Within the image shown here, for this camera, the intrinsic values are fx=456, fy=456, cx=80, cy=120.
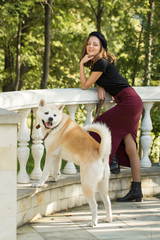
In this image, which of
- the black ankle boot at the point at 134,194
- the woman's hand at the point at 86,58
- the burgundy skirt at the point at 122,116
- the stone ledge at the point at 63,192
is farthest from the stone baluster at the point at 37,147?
the black ankle boot at the point at 134,194

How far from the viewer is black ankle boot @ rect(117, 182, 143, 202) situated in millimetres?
5344

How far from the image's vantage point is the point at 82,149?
4.46m

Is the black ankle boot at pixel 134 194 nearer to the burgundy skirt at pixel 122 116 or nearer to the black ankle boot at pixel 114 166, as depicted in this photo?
the black ankle boot at pixel 114 166

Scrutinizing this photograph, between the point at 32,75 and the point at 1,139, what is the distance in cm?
1382

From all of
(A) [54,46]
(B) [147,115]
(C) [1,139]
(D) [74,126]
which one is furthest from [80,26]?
(C) [1,139]

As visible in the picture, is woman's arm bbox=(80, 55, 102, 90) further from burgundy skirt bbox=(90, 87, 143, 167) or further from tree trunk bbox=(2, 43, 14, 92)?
tree trunk bbox=(2, 43, 14, 92)

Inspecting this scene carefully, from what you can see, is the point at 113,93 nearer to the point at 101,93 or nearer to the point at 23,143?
the point at 101,93

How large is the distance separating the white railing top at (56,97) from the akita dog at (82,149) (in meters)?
0.26

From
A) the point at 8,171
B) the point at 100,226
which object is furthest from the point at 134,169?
the point at 8,171

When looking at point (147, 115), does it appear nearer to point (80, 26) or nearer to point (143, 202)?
point (143, 202)

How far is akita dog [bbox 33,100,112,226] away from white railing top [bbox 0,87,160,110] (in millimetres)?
263

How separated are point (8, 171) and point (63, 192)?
6.34ft

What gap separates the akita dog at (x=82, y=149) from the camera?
14.2 feet

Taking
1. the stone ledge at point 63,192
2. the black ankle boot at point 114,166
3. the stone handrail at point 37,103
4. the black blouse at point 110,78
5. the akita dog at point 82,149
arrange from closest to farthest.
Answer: the akita dog at point 82,149
the stone ledge at point 63,192
the stone handrail at point 37,103
the black blouse at point 110,78
the black ankle boot at point 114,166
